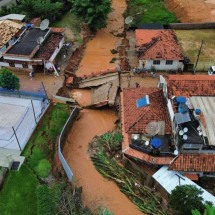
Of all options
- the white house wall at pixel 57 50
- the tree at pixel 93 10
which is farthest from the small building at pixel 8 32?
the tree at pixel 93 10

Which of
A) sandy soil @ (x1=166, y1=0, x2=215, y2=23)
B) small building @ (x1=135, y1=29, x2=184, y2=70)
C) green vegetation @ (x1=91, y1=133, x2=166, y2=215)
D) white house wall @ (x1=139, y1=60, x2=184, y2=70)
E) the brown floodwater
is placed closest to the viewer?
green vegetation @ (x1=91, y1=133, x2=166, y2=215)

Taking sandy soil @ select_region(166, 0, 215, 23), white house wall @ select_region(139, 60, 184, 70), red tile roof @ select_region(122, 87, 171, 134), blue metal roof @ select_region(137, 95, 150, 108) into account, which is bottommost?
sandy soil @ select_region(166, 0, 215, 23)

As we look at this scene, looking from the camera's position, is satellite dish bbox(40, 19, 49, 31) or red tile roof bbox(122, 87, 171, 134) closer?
red tile roof bbox(122, 87, 171, 134)

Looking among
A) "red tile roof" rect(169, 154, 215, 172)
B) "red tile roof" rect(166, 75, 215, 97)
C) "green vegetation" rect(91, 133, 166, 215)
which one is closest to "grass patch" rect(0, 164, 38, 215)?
"green vegetation" rect(91, 133, 166, 215)

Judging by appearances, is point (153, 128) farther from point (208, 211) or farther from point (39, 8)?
point (39, 8)

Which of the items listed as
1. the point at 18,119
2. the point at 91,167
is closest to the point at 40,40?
the point at 18,119

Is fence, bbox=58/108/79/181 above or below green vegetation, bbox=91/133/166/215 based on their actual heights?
above

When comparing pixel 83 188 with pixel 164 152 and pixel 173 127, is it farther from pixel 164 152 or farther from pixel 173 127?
pixel 173 127

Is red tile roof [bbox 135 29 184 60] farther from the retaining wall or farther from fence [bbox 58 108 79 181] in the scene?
fence [bbox 58 108 79 181]
